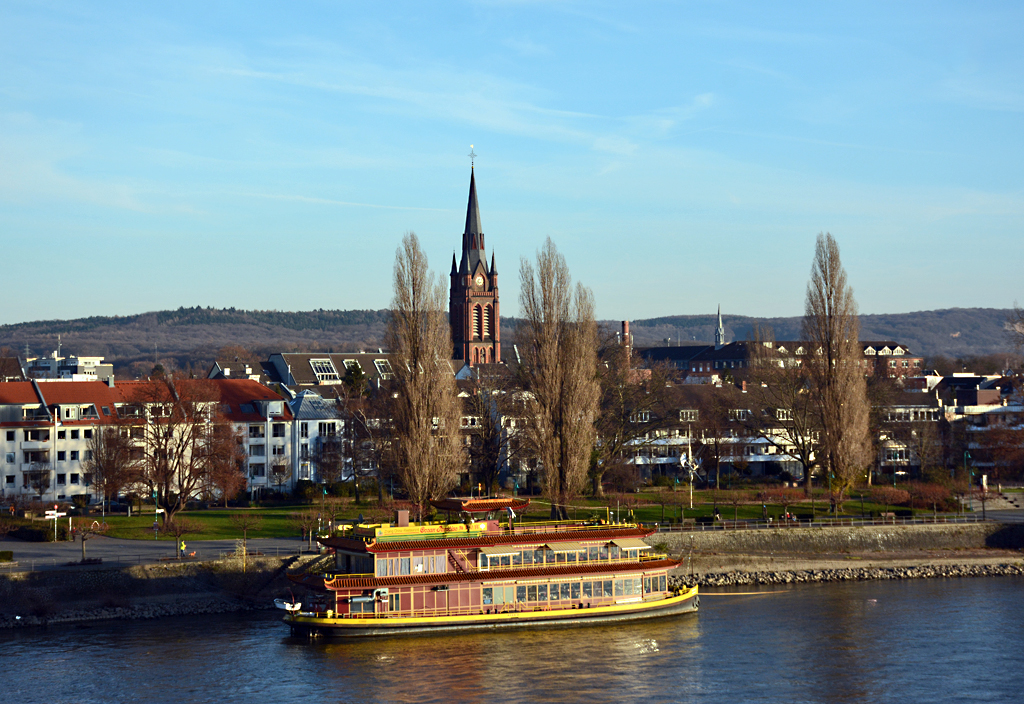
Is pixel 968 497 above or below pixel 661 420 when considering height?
below

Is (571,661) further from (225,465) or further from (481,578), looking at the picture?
(225,465)

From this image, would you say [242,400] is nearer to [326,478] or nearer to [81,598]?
[326,478]

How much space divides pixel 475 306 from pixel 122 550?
113000 mm

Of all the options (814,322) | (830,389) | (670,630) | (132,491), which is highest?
(814,322)

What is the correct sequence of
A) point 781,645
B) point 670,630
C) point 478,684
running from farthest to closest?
point 670,630 → point 781,645 → point 478,684

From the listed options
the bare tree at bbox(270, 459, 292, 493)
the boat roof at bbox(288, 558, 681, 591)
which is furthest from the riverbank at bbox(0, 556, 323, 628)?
the bare tree at bbox(270, 459, 292, 493)

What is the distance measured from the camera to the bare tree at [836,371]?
79.1 meters

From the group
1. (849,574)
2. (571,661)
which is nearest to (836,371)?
(849,574)

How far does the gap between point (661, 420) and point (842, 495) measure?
50.3 ft

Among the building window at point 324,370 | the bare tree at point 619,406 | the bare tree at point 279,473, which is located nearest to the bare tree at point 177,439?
the bare tree at point 279,473

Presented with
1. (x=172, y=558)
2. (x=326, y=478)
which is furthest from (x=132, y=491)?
(x=172, y=558)

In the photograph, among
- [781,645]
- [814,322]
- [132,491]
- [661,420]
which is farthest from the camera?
[661,420]

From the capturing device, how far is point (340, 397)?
9856 cm

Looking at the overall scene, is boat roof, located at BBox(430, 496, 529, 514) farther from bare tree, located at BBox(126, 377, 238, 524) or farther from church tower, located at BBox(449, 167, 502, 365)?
church tower, located at BBox(449, 167, 502, 365)
